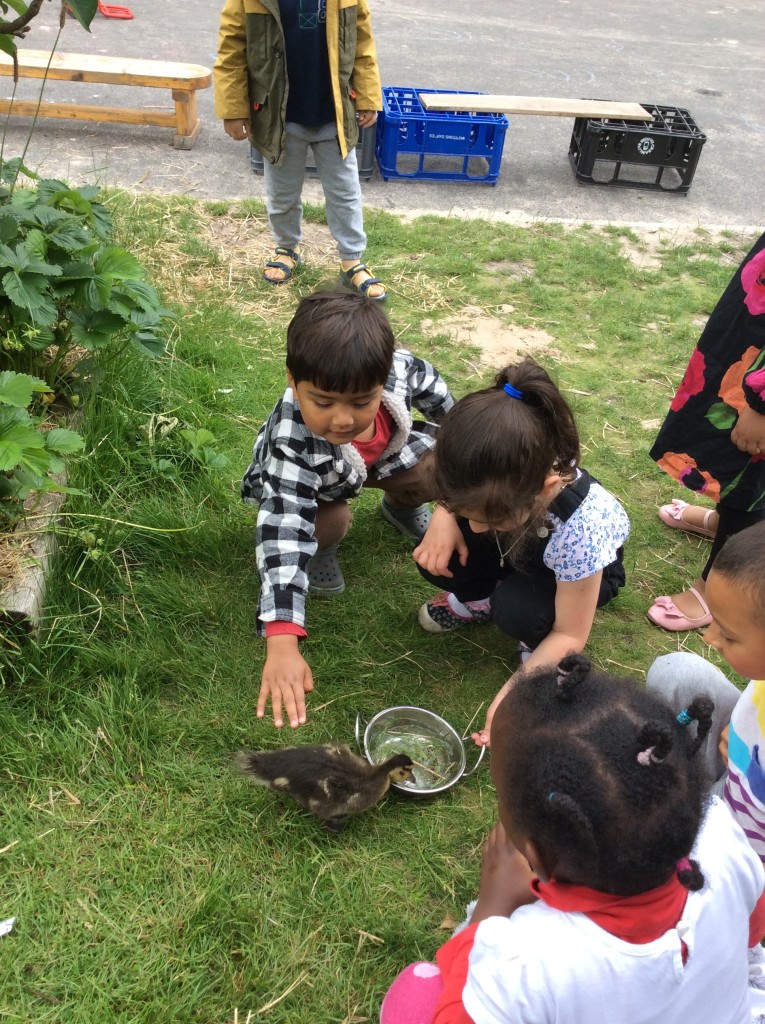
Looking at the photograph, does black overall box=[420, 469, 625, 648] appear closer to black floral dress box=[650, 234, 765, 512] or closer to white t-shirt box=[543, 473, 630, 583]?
white t-shirt box=[543, 473, 630, 583]

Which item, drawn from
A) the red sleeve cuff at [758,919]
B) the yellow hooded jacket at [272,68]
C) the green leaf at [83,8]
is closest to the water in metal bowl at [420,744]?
the red sleeve cuff at [758,919]

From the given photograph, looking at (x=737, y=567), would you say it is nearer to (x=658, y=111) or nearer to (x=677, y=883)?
(x=677, y=883)

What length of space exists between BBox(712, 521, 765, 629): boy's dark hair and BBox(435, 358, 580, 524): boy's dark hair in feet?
1.70

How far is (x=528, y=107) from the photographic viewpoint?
601 cm

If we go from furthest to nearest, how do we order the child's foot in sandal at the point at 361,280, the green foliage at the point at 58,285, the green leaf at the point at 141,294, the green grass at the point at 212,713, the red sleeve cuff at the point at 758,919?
the child's foot in sandal at the point at 361,280, the green leaf at the point at 141,294, the green foliage at the point at 58,285, the green grass at the point at 212,713, the red sleeve cuff at the point at 758,919

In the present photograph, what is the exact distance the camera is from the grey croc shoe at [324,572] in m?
2.98

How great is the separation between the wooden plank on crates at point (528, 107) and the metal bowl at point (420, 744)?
4.81m

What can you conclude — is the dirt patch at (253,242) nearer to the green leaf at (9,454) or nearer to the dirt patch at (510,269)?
the dirt patch at (510,269)

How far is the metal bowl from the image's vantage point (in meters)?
2.47

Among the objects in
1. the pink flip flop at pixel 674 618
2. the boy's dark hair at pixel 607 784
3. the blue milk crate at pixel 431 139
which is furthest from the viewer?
the blue milk crate at pixel 431 139

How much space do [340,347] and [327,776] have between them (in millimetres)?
1172

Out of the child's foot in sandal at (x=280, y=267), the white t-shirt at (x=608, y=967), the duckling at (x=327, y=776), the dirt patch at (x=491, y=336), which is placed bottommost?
the duckling at (x=327, y=776)

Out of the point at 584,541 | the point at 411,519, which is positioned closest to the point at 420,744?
the point at 584,541

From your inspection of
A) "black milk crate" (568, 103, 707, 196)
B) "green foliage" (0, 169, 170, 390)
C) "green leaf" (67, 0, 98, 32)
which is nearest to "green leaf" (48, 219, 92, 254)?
"green foliage" (0, 169, 170, 390)
